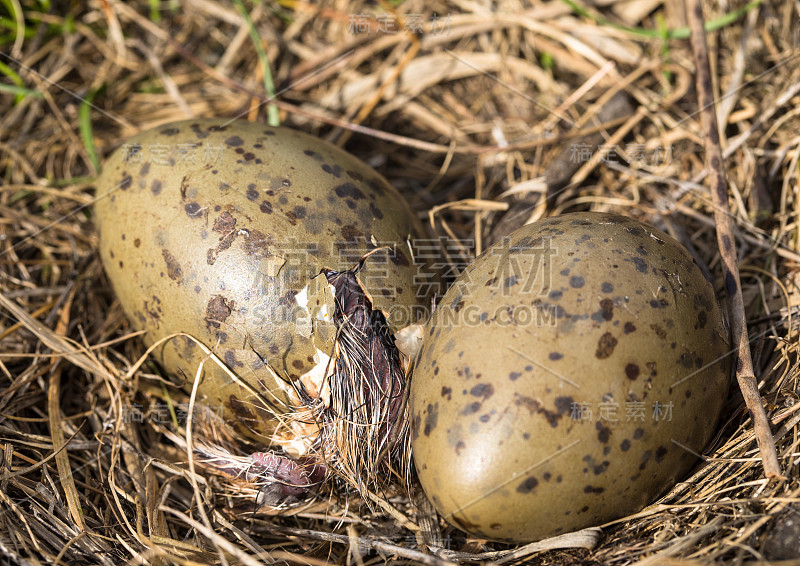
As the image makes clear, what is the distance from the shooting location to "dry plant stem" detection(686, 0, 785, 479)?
167 cm

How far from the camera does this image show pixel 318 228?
6.26ft

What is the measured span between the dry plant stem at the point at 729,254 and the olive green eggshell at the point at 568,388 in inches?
3.7

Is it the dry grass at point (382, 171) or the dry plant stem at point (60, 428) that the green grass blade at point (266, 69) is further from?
the dry plant stem at point (60, 428)

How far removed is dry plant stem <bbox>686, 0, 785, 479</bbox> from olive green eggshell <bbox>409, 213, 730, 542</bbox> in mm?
94

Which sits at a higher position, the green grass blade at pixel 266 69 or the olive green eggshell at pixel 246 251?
the green grass blade at pixel 266 69

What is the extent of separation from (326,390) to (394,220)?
598 millimetres

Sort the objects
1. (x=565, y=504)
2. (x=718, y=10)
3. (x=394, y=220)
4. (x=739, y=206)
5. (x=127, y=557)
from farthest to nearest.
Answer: (x=718, y=10) → (x=739, y=206) → (x=394, y=220) → (x=127, y=557) → (x=565, y=504)

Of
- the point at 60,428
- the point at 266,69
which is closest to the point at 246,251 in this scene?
the point at 60,428

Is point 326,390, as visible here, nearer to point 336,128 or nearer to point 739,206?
point 336,128

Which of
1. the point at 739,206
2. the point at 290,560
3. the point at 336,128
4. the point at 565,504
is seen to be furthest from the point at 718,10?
the point at 290,560

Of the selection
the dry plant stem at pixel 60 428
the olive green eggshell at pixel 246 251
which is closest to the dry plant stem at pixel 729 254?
the olive green eggshell at pixel 246 251

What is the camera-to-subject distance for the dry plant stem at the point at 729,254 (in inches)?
65.7

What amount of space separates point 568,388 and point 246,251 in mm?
1002

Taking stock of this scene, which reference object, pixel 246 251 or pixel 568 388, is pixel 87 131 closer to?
pixel 246 251
